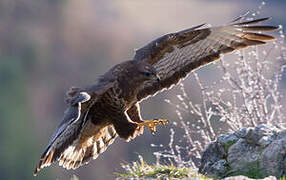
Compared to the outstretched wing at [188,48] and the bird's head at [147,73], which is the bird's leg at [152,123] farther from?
the bird's head at [147,73]

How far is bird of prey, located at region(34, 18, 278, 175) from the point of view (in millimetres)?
4992

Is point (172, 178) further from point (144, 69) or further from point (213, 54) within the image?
point (213, 54)

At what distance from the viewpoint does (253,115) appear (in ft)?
20.3

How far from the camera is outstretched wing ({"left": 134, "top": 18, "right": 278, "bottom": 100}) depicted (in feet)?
17.2

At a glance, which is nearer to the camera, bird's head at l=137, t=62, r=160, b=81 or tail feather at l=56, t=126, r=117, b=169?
bird's head at l=137, t=62, r=160, b=81

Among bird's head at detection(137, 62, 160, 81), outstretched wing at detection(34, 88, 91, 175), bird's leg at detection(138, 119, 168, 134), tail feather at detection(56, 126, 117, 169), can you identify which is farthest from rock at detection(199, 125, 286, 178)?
outstretched wing at detection(34, 88, 91, 175)

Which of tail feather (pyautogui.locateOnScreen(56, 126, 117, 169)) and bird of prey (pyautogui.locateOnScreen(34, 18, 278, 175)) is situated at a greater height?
bird of prey (pyautogui.locateOnScreen(34, 18, 278, 175))

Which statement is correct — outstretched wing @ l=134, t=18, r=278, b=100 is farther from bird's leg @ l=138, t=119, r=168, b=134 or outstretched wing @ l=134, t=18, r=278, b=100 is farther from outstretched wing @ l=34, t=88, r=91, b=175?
outstretched wing @ l=34, t=88, r=91, b=175

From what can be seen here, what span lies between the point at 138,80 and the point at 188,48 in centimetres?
75

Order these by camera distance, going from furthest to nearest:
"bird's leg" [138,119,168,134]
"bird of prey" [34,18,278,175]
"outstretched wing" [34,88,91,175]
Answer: "bird's leg" [138,119,168,134] < "bird of prey" [34,18,278,175] < "outstretched wing" [34,88,91,175]

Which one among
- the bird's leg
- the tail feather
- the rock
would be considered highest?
the bird's leg

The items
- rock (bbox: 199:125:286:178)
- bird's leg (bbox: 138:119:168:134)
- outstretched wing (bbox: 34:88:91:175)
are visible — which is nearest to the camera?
outstretched wing (bbox: 34:88:91:175)

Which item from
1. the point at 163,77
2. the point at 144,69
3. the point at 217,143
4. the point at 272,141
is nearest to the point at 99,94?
the point at 144,69

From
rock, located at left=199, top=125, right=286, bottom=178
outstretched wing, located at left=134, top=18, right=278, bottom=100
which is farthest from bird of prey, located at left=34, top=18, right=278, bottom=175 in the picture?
rock, located at left=199, top=125, right=286, bottom=178
